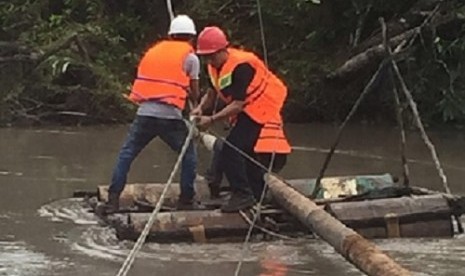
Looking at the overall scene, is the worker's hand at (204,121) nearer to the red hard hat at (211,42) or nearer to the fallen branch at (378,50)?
the red hard hat at (211,42)

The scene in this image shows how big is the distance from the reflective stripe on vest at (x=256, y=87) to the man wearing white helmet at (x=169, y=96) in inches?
13.5

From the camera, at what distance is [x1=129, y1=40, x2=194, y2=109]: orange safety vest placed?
10008mm

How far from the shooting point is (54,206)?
436 inches

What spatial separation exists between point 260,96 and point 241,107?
0.90 feet

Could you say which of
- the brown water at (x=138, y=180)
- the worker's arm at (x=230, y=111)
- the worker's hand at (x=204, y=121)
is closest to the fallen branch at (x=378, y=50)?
the brown water at (x=138, y=180)

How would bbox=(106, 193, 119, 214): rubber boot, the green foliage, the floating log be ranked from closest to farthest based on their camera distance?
1. bbox=(106, 193, 119, 214): rubber boot
2. the floating log
3. the green foliage

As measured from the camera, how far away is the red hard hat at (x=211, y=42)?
371 inches

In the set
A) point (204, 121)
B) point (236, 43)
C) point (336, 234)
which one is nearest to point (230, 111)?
point (204, 121)

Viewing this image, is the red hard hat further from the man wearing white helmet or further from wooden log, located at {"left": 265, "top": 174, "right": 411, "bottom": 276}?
wooden log, located at {"left": 265, "top": 174, "right": 411, "bottom": 276}

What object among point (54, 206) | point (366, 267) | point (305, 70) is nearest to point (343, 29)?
point (305, 70)

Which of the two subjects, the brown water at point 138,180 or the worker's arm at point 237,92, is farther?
the worker's arm at point 237,92

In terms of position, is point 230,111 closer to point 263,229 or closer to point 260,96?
point 260,96

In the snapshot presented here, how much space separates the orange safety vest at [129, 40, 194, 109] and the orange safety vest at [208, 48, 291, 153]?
325 millimetres

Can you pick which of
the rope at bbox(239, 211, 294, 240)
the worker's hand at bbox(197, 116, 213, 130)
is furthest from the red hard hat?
the rope at bbox(239, 211, 294, 240)
